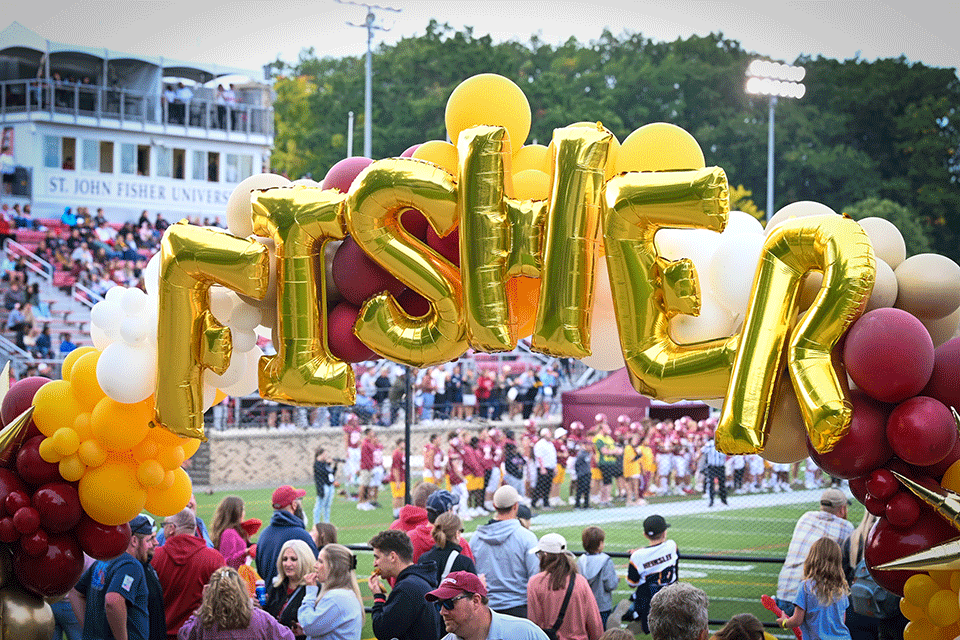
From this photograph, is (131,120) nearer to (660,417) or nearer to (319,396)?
(660,417)

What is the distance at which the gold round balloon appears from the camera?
4812 mm

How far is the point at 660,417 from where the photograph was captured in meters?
18.6

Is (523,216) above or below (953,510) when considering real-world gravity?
above

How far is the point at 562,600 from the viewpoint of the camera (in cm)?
566

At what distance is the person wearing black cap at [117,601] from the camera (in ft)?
17.2

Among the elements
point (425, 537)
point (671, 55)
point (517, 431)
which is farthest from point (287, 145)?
point (425, 537)

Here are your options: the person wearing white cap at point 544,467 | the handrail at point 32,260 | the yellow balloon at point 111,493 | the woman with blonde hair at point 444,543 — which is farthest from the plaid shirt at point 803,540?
the handrail at point 32,260

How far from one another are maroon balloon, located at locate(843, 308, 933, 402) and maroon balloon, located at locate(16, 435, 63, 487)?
344 cm

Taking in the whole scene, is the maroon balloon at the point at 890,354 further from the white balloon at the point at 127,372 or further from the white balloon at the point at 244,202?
the white balloon at the point at 127,372

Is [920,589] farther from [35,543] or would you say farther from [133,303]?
[35,543]

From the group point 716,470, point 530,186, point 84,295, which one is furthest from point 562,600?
point 84,295

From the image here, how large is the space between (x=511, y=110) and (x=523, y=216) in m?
0.54

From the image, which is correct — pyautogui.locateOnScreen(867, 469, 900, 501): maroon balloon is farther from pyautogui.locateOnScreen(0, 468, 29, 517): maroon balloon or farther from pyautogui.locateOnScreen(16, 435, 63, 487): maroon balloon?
pyautogui.locateOnScreen(0, 468, 29, 517): maroon balloon

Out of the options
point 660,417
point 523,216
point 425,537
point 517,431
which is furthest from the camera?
point 517,431
